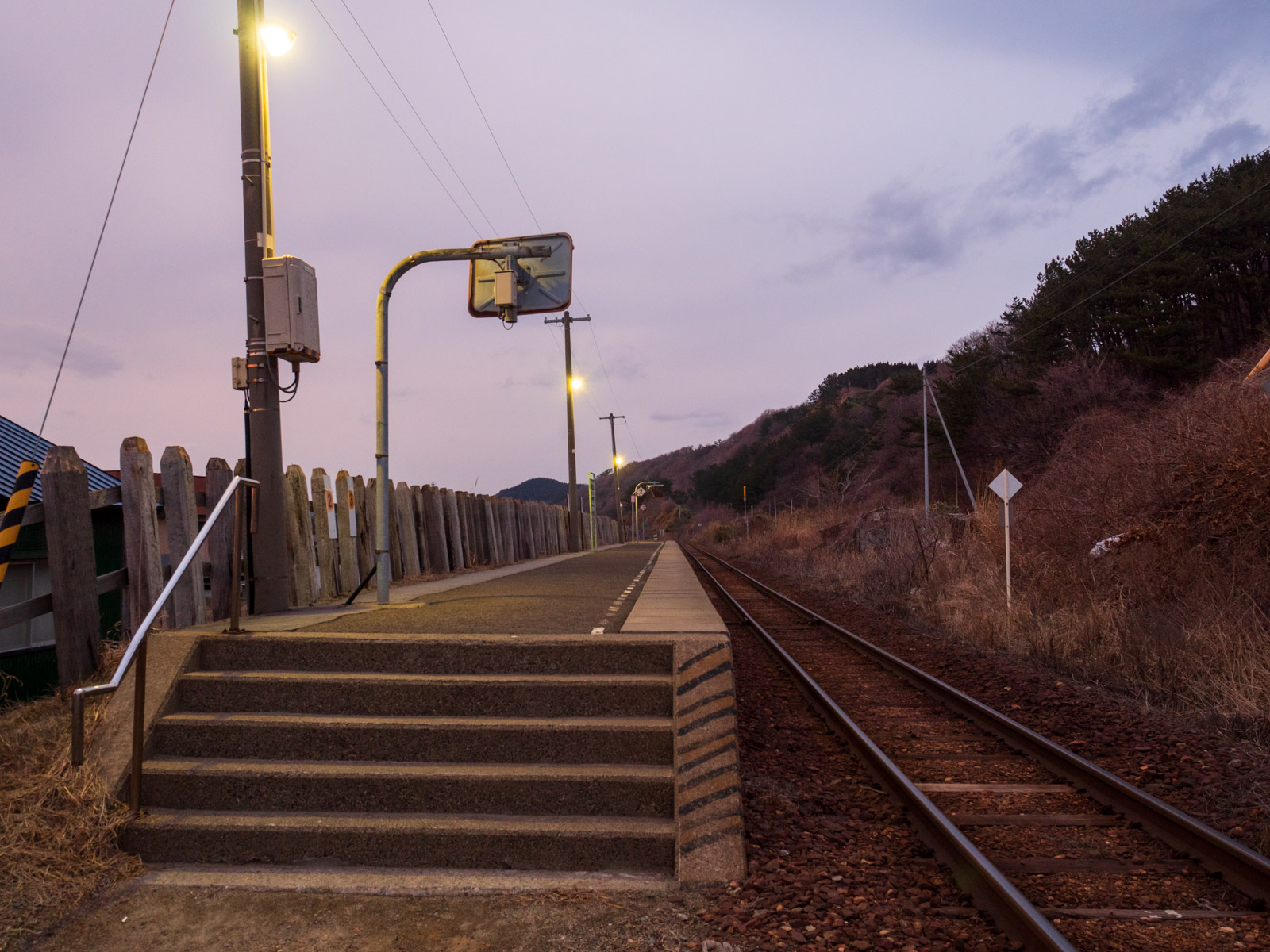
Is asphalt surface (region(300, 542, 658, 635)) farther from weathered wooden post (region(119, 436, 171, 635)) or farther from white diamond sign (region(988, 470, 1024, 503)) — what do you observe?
white diamond sign (region(988, 470, 1024, 503))

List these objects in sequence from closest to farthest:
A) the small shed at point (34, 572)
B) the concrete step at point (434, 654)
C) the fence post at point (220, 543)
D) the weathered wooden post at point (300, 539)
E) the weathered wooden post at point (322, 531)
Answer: the concrete step at point (434, 654) → the fence post at point (220, 543) → the small shed at point (34, 572) → the weathered wooden post at point (300, 539) → the weathered wooden post at point (322, 531)

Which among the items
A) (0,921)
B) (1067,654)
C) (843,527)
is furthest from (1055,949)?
(843,527)

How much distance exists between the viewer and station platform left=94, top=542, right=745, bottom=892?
4059 mm

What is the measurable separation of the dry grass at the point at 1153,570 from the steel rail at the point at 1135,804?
1611 mm

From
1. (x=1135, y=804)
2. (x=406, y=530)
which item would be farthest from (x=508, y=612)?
(x=406, y=530)

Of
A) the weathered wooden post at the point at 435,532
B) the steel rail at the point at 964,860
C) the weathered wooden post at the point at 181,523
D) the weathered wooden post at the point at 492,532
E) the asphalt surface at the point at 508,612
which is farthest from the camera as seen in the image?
the weathered wooden post at the point at 492,532

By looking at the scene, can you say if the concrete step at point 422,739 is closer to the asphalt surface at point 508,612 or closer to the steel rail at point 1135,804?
the asphalt surface at point 508,612

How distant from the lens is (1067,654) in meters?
9.37

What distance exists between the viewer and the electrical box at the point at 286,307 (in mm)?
6840

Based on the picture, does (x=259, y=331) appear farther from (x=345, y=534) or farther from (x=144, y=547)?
(x=345, y=534)

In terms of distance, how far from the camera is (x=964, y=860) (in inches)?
159

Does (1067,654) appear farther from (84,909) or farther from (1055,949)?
(84,909)

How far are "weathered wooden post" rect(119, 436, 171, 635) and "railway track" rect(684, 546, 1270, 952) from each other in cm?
549

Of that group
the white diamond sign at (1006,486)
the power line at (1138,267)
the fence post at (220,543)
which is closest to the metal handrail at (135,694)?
the fence post at (220,543)
